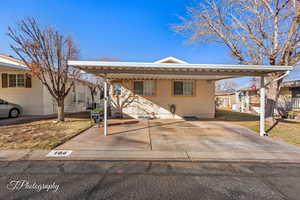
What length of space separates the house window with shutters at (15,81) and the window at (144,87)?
25.7 ft

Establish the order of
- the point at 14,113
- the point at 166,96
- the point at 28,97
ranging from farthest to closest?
the point at 28,97 → the point at 166,96 → the point at 14,113

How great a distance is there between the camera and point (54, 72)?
24.0ft

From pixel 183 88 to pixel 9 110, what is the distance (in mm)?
11610

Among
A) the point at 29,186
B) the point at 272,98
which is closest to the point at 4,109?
the point at 29,186

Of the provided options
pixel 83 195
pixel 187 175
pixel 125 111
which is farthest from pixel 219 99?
pixel 83 195

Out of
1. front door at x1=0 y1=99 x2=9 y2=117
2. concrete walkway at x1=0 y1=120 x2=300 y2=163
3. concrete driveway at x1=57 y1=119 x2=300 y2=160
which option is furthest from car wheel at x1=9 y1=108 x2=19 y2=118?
concrete driveway at x1=57 y1=119 x2=300 y2=160

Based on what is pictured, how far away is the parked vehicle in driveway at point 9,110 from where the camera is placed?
8375 mm

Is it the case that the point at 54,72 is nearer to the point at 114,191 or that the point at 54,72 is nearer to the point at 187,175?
the point at 114,191

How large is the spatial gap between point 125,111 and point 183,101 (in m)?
4.21

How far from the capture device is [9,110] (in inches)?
340

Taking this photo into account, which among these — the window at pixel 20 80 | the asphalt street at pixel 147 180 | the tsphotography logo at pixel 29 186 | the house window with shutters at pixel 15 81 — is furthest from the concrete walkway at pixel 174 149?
the window at pixel 20 80

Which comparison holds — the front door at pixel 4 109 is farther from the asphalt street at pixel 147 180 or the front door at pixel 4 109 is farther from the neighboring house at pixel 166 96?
the asphalt street at pixel 147 180

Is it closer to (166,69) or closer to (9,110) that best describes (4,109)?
(9,110)

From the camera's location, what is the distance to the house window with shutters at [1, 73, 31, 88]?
31.9 feet
